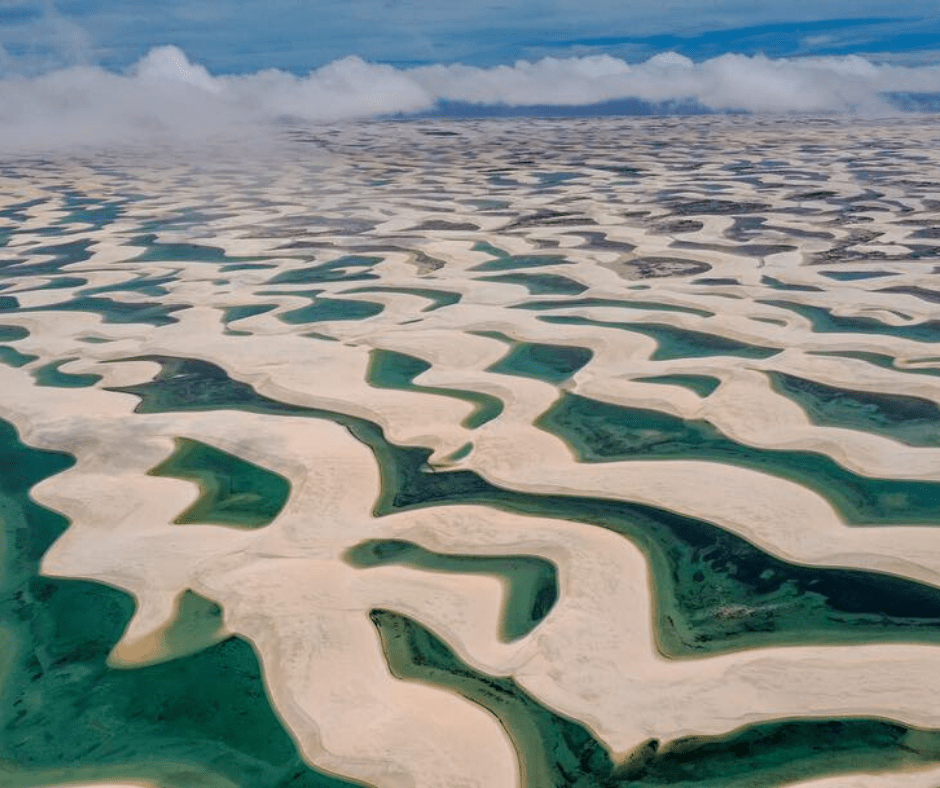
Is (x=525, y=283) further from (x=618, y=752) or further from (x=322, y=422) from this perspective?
(x=618, y=752)

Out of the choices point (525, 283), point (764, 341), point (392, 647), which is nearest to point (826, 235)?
point (525, 283)

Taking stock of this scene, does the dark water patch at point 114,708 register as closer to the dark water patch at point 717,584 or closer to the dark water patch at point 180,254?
the dark water patch at point 717,584

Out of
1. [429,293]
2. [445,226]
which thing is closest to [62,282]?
[429,293]

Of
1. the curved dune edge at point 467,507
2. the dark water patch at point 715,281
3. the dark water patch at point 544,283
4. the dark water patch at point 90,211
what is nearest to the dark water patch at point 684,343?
the curved dune edge at point 467,507

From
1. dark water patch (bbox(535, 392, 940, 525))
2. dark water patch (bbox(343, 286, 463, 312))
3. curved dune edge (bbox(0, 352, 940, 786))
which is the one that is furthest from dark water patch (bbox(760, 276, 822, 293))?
curved dune edge (bbox(0, 352, 940, 786))

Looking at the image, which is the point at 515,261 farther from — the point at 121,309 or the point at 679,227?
the point at 121,309

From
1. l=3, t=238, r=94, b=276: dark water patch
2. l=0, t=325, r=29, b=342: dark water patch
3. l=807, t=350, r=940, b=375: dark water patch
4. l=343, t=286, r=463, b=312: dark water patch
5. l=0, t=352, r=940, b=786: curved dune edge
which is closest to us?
l=0, t=352, r=940, b=786: curved dune edge

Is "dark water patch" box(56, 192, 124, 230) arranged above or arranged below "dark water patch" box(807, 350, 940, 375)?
below

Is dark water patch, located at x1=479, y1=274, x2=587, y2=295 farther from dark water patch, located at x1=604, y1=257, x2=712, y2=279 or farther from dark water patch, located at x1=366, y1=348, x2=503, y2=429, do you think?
dark water patch, located at x1=366, y1=348, x2=503, y2=429
